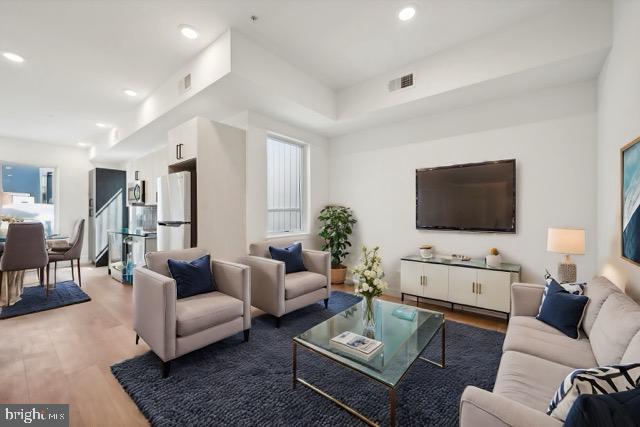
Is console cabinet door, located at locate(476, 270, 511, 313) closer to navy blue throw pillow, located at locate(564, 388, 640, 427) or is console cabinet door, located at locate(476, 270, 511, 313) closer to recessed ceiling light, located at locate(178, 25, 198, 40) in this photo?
navy blue throw pillow, located at locate(564, 388, 640, 427)

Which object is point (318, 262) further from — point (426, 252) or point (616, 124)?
point (616, 124)

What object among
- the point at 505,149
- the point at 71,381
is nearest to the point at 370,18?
the point at 505,149

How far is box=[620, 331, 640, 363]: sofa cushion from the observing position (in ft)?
3.73

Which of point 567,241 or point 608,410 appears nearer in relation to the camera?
point 608,410

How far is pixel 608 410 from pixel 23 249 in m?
5.48

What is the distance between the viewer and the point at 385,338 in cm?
195

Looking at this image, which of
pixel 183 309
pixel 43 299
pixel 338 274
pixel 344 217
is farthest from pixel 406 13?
pixel 43 299

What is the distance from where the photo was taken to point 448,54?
10.3 ft

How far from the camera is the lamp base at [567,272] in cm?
257

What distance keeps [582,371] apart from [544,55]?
9.53 feet

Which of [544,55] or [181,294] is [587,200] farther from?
[181,294]

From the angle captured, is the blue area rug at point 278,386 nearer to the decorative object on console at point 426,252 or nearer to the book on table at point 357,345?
the book on table at point 357,345

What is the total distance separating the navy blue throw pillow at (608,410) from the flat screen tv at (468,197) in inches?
115

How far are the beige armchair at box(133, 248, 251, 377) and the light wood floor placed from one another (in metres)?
0.31
